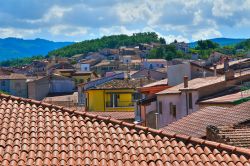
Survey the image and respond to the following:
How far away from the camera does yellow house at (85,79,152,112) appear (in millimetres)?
55469

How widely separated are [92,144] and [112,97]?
43.9 meters

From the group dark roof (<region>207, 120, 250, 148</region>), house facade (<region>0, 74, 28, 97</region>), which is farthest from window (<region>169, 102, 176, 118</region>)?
house facade (<region>0, 74, 28, 97</region>)

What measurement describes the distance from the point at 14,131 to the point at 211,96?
80.2 ft

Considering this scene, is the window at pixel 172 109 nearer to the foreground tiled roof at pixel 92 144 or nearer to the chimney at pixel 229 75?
the chimney at pixel 229 75

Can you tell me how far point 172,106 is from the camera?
39.8 meters

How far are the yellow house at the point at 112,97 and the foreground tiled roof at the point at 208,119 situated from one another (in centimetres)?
3141

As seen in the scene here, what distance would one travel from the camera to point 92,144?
39.5 feet

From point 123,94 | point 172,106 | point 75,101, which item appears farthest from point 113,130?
point 75,101

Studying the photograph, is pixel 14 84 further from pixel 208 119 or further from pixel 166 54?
pixel 208 119

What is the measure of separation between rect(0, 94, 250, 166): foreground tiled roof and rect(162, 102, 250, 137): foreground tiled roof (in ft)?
21.8

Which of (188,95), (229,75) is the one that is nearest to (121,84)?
(188,95)

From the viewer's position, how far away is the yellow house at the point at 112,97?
55.5 metres

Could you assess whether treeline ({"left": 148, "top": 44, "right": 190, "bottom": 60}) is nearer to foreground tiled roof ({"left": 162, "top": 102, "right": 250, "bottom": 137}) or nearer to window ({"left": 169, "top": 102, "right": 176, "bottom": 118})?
window ({"left": 169, "top": 102, "right": 176, "bottom": 118})

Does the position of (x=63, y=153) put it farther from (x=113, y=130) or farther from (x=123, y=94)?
(x=123, y=94)
